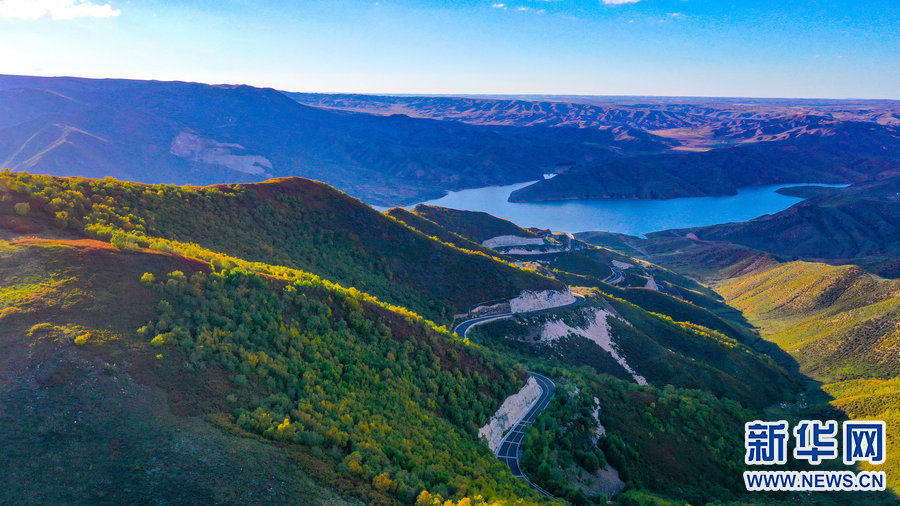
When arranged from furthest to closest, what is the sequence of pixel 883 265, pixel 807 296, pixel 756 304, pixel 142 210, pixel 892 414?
pixel 883 265, pixel 756 304, pixel 807 296, pixel 142 210, pixel 892 414

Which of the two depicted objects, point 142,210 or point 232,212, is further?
point 232,212

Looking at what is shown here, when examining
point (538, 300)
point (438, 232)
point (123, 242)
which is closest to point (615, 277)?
point (438, 232)

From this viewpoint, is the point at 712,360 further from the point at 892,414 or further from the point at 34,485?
the point at 34,485

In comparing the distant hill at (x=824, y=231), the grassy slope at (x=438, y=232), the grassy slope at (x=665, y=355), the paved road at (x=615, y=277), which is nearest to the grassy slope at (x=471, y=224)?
the grassy slope at (x=438, y=232)

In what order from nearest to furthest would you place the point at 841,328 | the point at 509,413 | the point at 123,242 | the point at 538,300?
1. the point at 123,242
2. the point at 509,413
3. the point at 538,300
4. the point at 841,328

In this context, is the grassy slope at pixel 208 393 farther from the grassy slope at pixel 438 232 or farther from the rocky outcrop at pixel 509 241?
the rocky outcrop at pixel 509 241

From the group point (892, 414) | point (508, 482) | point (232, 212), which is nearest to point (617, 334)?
point (892, 414)

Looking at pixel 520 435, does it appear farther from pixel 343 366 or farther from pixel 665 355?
pixel 665 355
